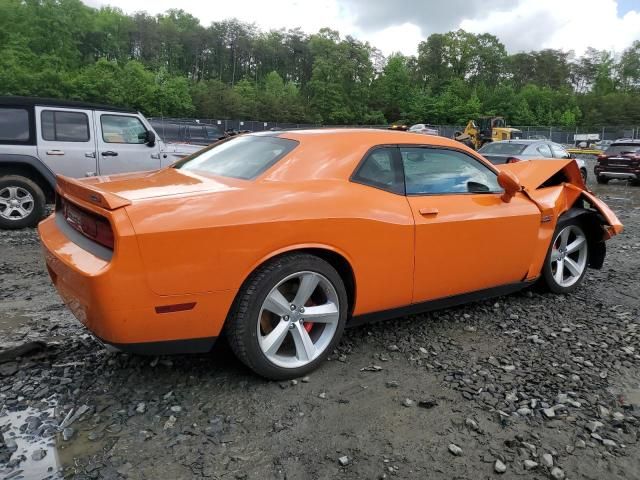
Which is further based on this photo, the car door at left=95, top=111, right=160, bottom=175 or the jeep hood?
the car door at left=95, top=111, right=160, bottom=175

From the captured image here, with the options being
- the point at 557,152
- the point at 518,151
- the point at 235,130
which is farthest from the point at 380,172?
the point at 235,130

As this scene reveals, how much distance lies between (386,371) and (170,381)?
51.6 inches

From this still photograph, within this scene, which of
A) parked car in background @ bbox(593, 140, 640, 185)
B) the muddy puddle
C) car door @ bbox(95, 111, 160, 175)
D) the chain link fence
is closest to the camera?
the muddy puddle

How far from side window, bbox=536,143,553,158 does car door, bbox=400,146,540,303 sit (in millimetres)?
10745

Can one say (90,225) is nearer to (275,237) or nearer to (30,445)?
(275,237)

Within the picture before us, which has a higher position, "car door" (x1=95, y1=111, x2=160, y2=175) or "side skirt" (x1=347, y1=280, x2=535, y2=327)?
"car door" (x1=95, y1=111, x2=160, y2=175)

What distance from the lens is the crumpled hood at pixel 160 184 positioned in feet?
8.84

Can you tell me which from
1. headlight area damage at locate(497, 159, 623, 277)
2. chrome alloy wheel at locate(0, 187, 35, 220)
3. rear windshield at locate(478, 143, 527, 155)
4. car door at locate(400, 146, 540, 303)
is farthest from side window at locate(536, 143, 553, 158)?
chrome alloy wheel at locate(0, 187, 35, 220)

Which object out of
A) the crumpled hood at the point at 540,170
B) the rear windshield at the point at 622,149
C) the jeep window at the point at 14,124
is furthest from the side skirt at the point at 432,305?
the rear windshield at the point at 622,149

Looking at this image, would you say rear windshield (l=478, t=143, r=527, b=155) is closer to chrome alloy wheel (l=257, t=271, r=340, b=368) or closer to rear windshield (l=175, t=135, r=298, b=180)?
rear windshield (l=175, t=135, r=298, b=180)

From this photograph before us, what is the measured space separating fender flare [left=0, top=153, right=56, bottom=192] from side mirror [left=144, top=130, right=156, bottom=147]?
158 cm

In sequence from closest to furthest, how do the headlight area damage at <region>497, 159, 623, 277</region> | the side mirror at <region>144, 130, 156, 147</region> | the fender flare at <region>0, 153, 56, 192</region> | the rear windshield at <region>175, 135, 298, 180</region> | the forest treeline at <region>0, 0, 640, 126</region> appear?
the rear windshield at <region>175, 135, 298, 180</region> < the headlight area damage at <region>497, 159, 623, 277</region> < the fender flare at <region>0, 153, 56, 192</region> < the side mirror at <region>144, 130, 156, 147</region> < the forest treeline at <region>0, 0, 640, 126</region>

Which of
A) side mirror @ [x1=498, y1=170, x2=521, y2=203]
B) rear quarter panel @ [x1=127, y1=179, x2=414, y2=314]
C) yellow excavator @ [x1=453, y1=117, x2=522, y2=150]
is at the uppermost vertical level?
yellow excavator @ [x1=453, y1=117, x2=522, y2=150]

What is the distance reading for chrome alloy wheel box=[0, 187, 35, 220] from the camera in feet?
23.2
